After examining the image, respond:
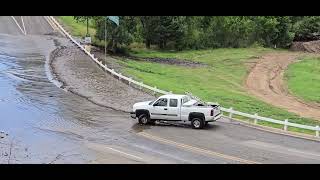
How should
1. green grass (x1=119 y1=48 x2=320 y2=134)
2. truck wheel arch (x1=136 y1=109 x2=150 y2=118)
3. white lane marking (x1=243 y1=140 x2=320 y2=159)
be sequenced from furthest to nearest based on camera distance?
green grass (x1=119 y1=48 x2=320 y2=134)
truck wheel arch (x1=136 y1=109 x2=150 y2=118)
white lane marking (x1=243 y1=140 x2=320 y2=159)

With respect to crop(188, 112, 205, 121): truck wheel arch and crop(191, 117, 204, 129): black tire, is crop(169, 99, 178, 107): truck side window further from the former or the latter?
crop(191, 117, 204, 129): black tire

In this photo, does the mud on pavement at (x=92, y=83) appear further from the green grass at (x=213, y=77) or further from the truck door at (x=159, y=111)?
the truck door at (x=159, y=111)

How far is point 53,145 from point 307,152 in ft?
33.1

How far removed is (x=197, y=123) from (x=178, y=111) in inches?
43.1

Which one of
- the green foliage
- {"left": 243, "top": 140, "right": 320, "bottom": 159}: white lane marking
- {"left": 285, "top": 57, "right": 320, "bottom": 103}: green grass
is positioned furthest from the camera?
the green foliage

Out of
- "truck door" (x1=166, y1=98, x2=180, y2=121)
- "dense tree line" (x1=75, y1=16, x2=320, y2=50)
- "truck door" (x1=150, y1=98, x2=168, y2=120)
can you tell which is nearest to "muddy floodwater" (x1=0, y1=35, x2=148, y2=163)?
"truck door" (x1=150, y1=98, x2=168, y2=120)

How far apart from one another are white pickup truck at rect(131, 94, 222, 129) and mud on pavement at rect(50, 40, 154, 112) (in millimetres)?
3136

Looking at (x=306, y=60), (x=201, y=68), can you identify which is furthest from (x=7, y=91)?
(x=306, y=60)

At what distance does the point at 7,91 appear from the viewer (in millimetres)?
31000

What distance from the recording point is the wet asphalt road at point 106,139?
18.8 metres

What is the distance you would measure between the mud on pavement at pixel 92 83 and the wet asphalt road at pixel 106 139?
1141 mm

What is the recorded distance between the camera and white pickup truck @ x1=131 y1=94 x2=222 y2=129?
940 inches
